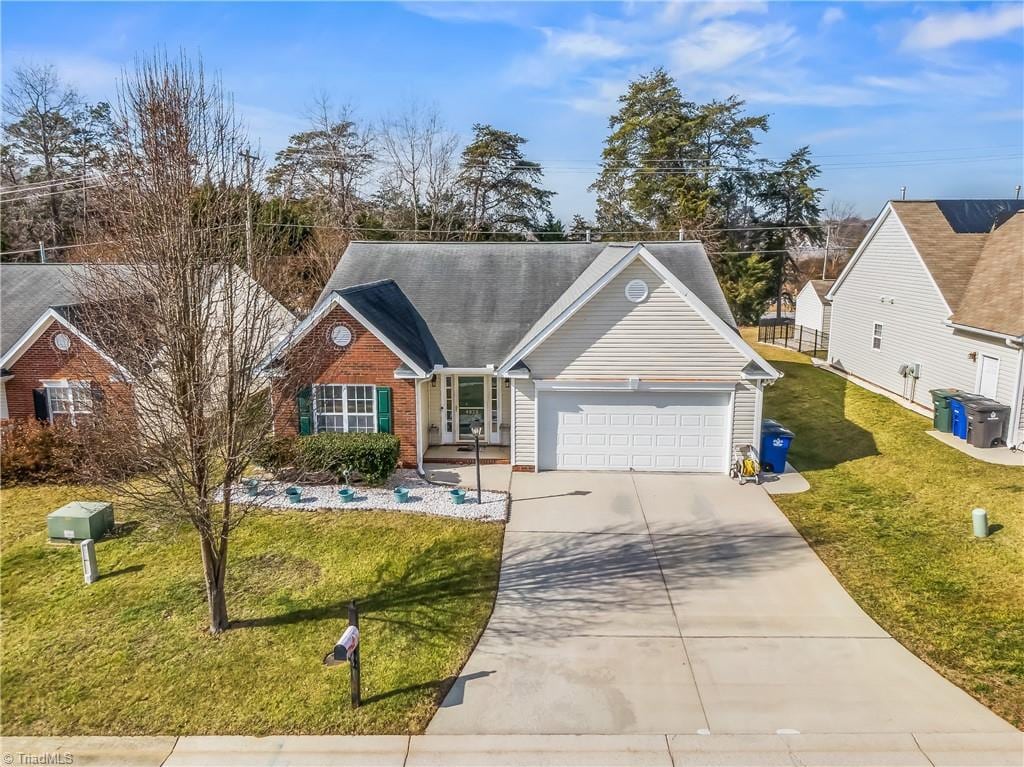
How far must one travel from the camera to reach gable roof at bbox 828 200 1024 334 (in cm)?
1817

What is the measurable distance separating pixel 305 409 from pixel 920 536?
12.9m

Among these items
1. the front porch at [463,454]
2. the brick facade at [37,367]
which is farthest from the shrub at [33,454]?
the front porch at [463,454]

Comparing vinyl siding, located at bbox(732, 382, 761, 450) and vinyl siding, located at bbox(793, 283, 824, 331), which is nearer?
vinyl siding, located at bbox(732, 382, 761, 450)

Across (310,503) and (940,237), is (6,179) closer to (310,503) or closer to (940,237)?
(310,503)

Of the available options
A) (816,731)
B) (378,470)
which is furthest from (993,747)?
(378,470)

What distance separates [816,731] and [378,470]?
32.1 feet

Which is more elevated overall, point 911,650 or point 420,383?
point 420,383

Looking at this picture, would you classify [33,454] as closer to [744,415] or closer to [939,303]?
[744,415]

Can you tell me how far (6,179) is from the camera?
3744cm

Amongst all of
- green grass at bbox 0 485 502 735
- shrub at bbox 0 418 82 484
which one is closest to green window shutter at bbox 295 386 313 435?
green grass at bbox 0 485 502 735

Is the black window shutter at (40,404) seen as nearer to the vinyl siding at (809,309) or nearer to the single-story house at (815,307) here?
the single-story house at (815,307)

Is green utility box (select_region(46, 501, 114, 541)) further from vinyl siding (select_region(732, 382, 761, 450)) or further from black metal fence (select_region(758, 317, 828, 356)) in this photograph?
black metal fence (select_region(758, 317, 828, 356))

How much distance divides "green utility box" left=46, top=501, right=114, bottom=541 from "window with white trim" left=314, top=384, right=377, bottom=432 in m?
4.78

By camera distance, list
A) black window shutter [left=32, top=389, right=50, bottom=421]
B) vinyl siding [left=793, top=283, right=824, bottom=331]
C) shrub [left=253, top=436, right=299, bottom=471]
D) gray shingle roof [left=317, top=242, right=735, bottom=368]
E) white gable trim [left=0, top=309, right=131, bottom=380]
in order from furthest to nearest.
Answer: vinyl siding [left=793, top=283, right=824, bottom=331]
gray shingle roof [left=317, top=242, right=735, bottom=368]
black window shutter [left=32, top=389, right=50, bottom=421]
white gable trim [left=0, top=309, right=131, bottom=380]
shrub [left=253, top=436, right=299, bottom=471]
